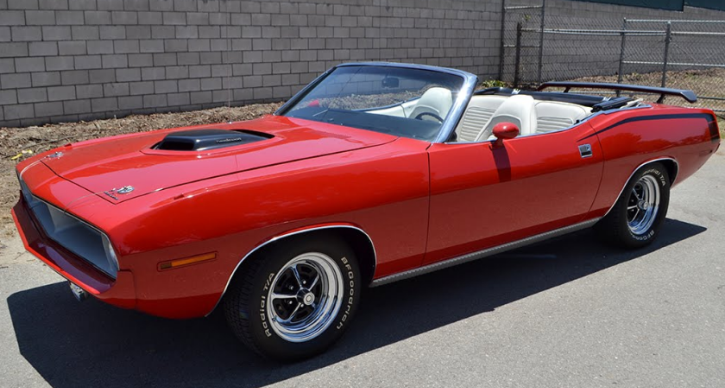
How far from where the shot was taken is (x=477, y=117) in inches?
199

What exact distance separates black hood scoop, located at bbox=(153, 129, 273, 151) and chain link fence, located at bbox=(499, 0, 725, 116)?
34.9 ft

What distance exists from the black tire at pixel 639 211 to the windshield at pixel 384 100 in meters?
1.66

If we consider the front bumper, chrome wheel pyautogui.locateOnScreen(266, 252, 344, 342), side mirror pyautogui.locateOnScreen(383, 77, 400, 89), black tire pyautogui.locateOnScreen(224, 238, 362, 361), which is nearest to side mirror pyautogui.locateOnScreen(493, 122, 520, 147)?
side mirror pyautogui.locateOnScreen(383, 77, 400, 89)

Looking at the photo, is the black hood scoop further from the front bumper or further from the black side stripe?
the black side stripe

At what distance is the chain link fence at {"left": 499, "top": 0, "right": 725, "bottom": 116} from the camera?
14477 millimetres

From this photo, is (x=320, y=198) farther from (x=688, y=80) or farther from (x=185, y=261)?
(x=688, y=80)

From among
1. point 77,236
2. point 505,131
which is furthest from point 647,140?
point 77,236

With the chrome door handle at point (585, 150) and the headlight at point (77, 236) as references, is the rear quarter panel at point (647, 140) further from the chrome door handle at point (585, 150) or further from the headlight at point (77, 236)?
the headlight at point (77, 236)

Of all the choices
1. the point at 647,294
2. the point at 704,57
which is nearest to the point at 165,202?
the point at 647,294

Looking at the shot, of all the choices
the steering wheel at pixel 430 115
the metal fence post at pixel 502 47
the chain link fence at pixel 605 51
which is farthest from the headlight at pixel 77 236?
the metal fence post at pixel 502 47

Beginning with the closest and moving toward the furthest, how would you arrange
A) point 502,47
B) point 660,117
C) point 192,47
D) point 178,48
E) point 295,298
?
1. point 295,298
2. point 660,117
3. point 178,48
4. point 192,47
5. point 502,47

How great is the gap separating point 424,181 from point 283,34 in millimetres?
8173

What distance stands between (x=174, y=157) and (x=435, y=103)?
1632 millimetres

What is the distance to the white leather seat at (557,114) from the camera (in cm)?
490
